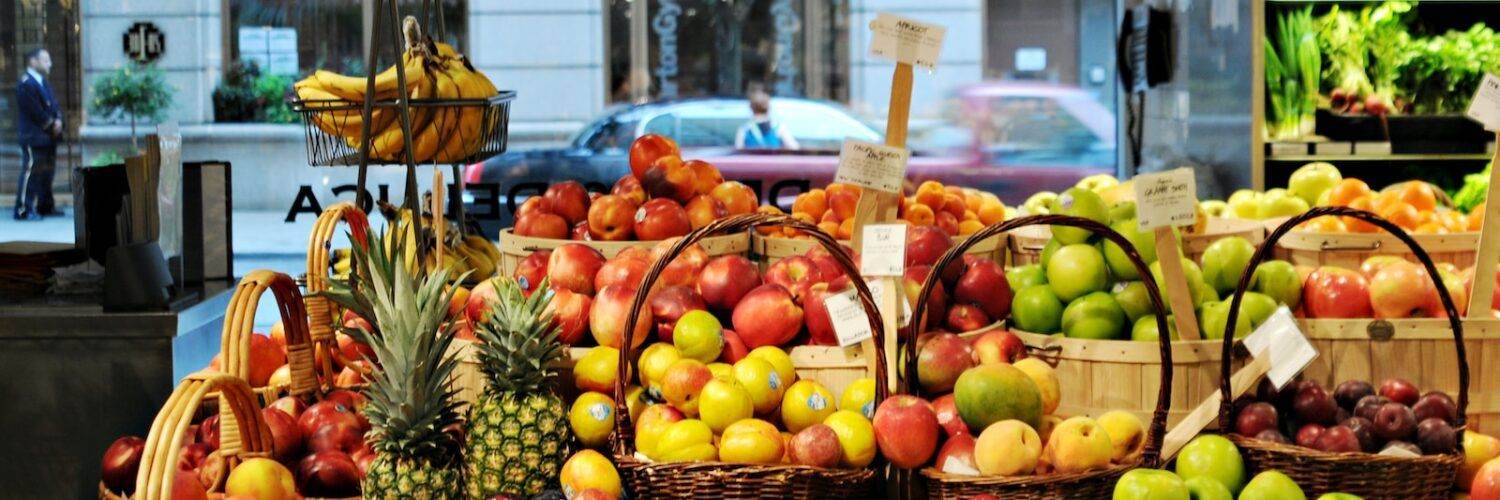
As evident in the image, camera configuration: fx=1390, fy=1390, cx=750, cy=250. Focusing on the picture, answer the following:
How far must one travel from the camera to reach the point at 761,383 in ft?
8.41

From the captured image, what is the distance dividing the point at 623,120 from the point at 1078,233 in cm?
505

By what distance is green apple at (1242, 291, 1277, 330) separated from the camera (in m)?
2.89

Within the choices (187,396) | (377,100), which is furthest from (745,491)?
(377,100)

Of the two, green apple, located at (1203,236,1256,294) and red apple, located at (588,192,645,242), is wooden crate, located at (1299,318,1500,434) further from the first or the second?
red apple, located at (588,192,645,242)

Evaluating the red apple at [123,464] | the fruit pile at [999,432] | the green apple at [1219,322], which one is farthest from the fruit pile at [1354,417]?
the red apple at [123,464]

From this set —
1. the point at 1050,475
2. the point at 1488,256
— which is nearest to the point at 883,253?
the point at 1050,475

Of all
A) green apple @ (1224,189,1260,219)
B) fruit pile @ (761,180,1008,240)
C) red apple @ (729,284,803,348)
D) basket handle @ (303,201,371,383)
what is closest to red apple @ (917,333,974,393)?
red apple @ (729,284,803,348)

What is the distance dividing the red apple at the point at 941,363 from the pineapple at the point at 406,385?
0.87 metres

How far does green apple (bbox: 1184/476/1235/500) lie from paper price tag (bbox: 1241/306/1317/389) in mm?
316

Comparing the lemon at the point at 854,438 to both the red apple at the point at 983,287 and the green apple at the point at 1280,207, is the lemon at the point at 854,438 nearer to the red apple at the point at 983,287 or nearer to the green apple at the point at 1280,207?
the red apple at the point at 983,287

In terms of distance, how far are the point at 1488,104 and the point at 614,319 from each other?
195 cm

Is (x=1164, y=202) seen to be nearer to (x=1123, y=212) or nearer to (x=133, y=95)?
(x=1123, y=212)

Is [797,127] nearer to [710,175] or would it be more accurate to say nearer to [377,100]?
[710,175]

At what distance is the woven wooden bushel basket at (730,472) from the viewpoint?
2350 mm
